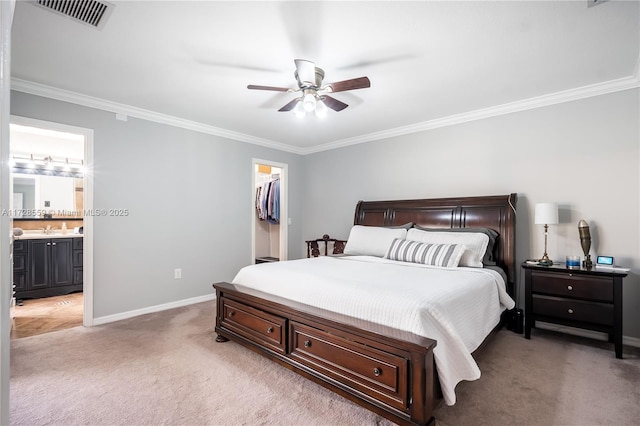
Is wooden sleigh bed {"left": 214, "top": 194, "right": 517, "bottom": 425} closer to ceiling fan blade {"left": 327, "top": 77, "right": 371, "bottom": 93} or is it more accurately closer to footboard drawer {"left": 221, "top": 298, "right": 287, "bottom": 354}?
footboard drawer {"left": 221, "top": 298, "right": 287, "bottom": 354}

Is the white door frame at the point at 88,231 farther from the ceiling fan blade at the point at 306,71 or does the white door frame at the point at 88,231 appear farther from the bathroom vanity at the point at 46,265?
the ceiling fan blade at the point at 306,71

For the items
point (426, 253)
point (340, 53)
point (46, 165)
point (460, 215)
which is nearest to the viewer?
point (340, 53)

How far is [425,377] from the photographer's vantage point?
1626mm

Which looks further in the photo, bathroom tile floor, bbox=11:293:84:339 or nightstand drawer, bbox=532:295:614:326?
bathroom tile floor, bbox=11:293:84:339

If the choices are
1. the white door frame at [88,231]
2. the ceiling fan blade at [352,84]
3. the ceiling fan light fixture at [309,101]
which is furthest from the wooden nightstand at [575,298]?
the white door frame at [88,231]

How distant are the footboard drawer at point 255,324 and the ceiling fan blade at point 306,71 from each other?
1795 mm

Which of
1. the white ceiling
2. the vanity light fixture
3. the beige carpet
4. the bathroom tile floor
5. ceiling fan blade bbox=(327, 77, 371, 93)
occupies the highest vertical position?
the white ceiling

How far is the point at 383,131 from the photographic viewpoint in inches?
179

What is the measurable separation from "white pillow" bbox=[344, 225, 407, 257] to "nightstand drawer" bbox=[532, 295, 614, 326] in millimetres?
1440

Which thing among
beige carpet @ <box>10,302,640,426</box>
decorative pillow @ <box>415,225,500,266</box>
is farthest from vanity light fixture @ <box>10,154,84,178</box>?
decorative pillow @ <box>415,225,500,266</box>

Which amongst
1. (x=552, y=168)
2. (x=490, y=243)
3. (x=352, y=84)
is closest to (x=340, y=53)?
(x=352, y=84)

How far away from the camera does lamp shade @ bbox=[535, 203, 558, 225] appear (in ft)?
9.84

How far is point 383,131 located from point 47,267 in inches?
203

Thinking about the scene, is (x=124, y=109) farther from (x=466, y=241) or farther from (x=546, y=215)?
(x=546, y=215)
